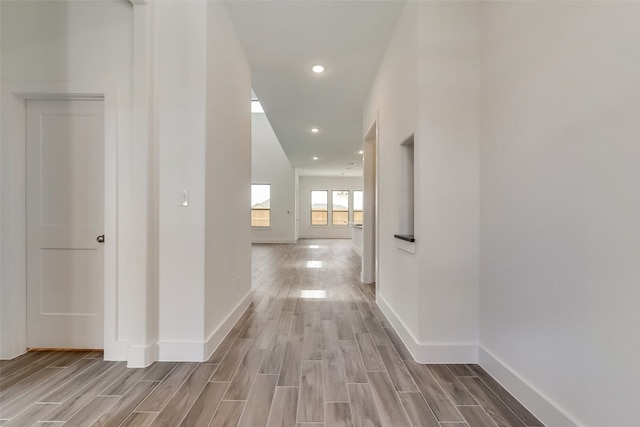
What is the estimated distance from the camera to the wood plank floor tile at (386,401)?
57.9 inches

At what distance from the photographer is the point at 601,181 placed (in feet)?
3.90

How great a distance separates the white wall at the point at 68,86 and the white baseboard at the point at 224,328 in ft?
1.94

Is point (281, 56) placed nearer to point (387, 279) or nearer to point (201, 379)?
point (387, 279)

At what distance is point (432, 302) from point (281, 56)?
291 cm

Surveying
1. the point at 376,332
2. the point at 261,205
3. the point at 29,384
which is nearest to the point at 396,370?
the point at 376,332

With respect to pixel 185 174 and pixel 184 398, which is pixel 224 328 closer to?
pixel 184 398

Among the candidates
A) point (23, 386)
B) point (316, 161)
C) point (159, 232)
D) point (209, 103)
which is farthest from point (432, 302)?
point (316, 161)

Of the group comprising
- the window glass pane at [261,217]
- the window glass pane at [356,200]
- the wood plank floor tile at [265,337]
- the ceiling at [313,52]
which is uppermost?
the ceiling at [313,52]

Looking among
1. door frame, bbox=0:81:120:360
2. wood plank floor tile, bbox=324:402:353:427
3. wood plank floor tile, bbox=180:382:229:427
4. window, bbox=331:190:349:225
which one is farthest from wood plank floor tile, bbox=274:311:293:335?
window, bbox=331:190:349:225

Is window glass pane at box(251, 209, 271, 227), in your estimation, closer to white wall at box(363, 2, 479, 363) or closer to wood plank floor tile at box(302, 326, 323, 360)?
wood plank floor tile at box(302, 326, 323, 360)

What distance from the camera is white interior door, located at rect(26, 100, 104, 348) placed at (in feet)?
7.40

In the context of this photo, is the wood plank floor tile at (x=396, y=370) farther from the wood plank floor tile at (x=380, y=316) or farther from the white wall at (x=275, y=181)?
the white wall at (x=275, y=181)

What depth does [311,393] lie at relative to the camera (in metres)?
1.71

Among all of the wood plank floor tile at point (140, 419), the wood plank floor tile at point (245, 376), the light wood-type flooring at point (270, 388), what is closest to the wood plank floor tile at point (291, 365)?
the light wood-type flooring at point (270, 388)
